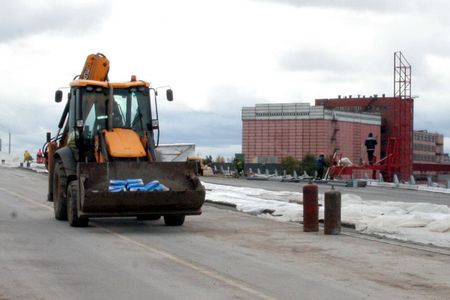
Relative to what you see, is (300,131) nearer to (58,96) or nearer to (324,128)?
(324,128)

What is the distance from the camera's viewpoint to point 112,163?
1603cm

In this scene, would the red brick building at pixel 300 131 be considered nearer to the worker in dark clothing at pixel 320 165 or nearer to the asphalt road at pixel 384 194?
the worker in dark clothing at pixel 320 165

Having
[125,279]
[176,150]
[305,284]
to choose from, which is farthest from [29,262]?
[176,150]

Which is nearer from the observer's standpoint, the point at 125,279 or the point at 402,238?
the point at 125,279

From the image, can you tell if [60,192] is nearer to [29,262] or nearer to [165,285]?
[29,262]

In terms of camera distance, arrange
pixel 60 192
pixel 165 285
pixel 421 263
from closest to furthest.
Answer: pixel 165 285
pixel 421 263
pixel 60 192

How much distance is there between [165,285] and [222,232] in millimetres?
6965

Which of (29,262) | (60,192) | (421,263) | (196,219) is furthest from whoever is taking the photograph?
(196,219)

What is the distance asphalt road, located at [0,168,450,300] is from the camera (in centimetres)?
937

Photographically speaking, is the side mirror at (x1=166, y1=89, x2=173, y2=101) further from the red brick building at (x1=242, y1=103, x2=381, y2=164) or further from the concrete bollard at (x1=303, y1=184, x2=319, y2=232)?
the red brick building at (x1=242, y1=103, x2=381, y2=164)

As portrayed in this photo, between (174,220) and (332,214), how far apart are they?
3711mm

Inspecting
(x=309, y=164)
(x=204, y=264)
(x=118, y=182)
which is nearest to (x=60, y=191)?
(x=118, y=182)

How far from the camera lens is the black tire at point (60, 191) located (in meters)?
17.6

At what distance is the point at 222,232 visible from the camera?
654 inches
